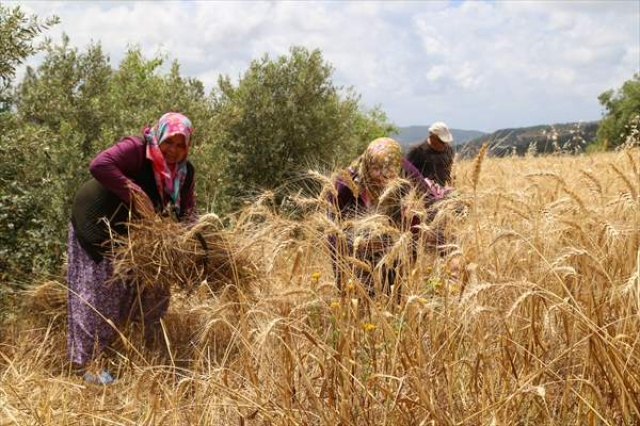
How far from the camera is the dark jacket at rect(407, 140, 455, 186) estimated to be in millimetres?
5359

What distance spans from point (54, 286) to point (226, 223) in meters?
2.42

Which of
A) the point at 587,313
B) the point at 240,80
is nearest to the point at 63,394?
the point at 587,313

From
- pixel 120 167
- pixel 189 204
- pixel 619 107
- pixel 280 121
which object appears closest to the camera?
pixel 120 167

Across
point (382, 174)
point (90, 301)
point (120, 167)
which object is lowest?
point (90, 301)

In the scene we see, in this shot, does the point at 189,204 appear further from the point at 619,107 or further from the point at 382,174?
the point at 619,107

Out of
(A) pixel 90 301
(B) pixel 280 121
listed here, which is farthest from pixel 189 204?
(B) pixel 280 121

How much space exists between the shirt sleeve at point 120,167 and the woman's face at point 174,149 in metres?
0.14

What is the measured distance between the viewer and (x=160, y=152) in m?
3.58

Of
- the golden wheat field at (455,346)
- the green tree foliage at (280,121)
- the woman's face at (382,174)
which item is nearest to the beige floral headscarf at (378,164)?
the woman's face at (382,174)

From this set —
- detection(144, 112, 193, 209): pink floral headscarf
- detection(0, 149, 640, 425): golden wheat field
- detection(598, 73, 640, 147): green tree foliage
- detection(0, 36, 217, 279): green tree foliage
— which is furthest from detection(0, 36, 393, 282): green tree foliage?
detection(598, 73, 640, 147): green tree foliage

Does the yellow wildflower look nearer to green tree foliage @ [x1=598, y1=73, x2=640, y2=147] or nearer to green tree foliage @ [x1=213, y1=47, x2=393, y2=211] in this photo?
green tree foliage @ [x1=213, y1=47, x2=393, y2=211]

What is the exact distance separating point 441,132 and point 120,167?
2.91 metres

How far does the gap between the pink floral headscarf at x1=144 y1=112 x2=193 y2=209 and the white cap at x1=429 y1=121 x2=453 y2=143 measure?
2.49m

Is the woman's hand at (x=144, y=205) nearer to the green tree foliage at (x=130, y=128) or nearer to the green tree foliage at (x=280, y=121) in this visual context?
the green tree foliage at (x=130, y=128)
